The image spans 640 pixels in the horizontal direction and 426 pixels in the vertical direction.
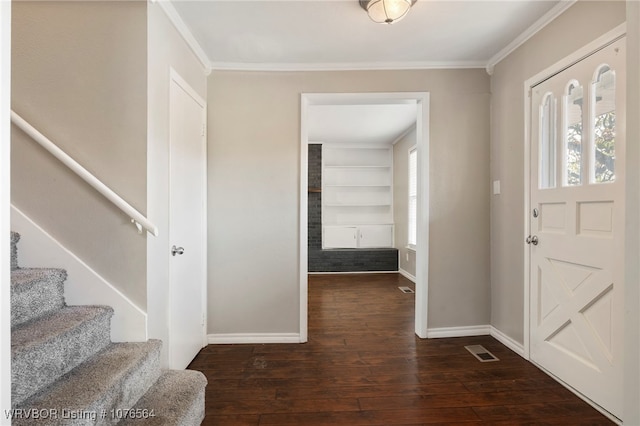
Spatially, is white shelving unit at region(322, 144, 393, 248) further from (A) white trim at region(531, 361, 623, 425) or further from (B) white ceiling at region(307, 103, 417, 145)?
(A) white trim at region(531, 361, 623, 425)

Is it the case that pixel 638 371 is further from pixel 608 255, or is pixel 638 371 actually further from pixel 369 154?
pixel 369 154

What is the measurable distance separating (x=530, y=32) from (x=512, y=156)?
919 millimetres

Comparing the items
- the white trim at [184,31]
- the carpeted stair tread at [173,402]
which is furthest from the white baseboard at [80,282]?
the white trim at [184,31]

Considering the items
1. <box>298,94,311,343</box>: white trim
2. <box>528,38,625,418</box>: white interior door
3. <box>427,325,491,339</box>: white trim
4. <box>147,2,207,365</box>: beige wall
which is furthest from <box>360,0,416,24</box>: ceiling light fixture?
<box>427,325,491,339</box>: white trim

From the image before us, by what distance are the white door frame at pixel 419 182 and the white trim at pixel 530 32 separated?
626 mm

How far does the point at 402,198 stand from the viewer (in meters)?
5.52

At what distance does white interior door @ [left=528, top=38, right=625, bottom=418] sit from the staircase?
7.63ft

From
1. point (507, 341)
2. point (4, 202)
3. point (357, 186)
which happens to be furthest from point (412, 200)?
point (4, 202)

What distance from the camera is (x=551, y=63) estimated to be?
208cm

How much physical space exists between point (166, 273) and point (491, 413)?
216cm

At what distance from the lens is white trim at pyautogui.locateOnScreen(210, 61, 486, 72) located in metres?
2.66

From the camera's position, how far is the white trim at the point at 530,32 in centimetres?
193

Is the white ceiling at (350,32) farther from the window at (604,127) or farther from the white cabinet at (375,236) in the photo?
the white cabinet at (375,236)

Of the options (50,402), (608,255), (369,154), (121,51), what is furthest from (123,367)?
(369,154)
